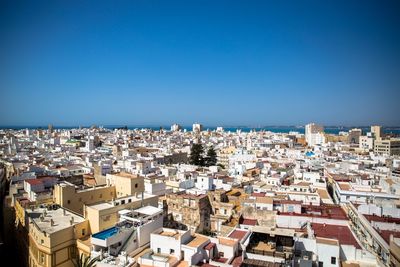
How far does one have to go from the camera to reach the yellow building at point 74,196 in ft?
49.9

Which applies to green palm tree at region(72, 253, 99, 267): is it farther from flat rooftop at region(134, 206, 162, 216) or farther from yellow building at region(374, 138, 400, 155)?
yellow building at region(374, 138, 400, 155)

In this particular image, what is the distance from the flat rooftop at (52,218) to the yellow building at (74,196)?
0.55 m

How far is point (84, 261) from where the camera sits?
11570mm

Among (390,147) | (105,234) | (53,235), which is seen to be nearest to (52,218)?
(53,235)

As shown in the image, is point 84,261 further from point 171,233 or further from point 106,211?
point 171,233

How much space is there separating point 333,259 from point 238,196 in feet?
29.8

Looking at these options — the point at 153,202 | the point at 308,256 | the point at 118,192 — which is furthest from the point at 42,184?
the point at 308,256

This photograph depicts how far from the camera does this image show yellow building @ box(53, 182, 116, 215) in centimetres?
1522

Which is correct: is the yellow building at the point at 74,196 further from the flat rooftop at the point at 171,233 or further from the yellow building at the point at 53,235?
the flat rooftop at the point at 171,233

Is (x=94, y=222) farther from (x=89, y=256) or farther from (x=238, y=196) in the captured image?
(x=238, y=196)

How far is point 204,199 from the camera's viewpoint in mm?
17375

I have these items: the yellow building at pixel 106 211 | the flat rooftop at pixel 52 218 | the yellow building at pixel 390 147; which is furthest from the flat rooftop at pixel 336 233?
the yellow building at pixel 390 147

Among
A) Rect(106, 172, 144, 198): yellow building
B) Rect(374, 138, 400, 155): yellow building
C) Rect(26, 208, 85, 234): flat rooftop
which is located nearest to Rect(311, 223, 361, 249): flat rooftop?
Rect(106, 172, 144, 198): yellow building

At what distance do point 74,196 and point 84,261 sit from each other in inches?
195
